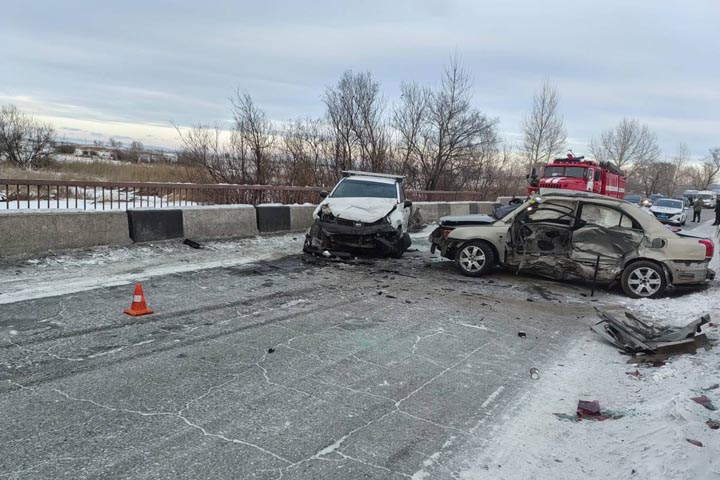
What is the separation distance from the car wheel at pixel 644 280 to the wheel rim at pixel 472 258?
2381 mm

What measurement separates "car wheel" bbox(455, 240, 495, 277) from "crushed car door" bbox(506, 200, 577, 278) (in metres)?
0.37

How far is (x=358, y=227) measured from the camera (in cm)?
1029

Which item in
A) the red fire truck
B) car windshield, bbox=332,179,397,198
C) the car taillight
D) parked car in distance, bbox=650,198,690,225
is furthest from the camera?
parked car in distance, bbox=650,198,690,225

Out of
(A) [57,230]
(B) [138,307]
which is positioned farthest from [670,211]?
(B) [138,307]

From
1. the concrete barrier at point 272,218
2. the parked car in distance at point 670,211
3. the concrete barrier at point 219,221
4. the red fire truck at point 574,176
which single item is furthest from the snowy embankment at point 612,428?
the parked car in distance at point 670,211

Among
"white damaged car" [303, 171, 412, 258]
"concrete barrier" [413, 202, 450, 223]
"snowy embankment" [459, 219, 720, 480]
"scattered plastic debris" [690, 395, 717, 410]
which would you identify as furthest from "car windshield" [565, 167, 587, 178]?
"scattered plastic debris" [690, 395, 717, 410]

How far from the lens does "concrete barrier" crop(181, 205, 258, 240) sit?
1114 centimetres

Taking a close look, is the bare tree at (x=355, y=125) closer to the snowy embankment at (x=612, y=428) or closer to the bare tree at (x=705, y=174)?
the snowy embankment at (x=612, y=428)

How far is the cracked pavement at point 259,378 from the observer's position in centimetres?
314

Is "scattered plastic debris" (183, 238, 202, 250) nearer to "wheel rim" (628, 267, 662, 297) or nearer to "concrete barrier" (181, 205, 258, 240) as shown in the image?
"concrete barrier" (181, 205, 258, 240)

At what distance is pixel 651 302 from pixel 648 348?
303 centimetres

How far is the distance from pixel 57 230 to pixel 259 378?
6.50m

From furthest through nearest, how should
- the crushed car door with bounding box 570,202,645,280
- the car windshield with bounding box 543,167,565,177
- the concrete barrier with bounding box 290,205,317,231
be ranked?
the car windshield with bounding box 543,167,565,177
the concrete barrier with bounding box 290,205,317,231
the crushed car door with bounding box 570,202,645,280

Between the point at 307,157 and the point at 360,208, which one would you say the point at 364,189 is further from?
the point at 307,157
